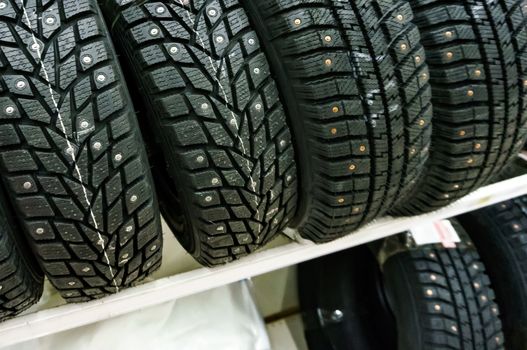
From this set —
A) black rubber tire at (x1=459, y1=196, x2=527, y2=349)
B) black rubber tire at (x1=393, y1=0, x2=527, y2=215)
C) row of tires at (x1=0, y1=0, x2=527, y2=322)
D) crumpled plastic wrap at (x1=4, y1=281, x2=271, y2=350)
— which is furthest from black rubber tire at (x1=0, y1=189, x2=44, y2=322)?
black rubber tire at (x1=459, y1=196, x2=527, y2=349)

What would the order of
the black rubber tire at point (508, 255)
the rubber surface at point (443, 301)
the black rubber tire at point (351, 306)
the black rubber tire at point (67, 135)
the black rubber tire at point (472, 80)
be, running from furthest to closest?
the black rubber tire at point (351, 306)
the black rubber tire at point (508, 255)
the rubber surface at point (443, 301)
the black rubber tire at point (472, 80)
the black rubber tire at point (67, 135)

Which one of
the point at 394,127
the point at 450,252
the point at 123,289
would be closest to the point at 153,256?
the point at 123,289

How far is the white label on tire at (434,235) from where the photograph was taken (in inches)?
44.7

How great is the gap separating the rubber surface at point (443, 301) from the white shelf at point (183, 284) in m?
0.15

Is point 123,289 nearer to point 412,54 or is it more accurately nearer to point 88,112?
point 88,112

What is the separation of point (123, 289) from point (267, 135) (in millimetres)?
348

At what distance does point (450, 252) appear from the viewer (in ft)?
3.68

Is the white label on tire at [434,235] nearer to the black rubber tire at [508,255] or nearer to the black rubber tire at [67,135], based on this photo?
the black rubber tire at [508,255]

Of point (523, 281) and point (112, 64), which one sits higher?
point (112, 64)

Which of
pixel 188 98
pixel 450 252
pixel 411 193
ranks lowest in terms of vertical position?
pixel 450 252

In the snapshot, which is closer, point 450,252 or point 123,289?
point 123,289

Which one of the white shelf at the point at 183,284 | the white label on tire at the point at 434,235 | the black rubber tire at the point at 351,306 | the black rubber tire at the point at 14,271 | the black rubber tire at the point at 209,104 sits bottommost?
the black rubber tire at the point at 351,306

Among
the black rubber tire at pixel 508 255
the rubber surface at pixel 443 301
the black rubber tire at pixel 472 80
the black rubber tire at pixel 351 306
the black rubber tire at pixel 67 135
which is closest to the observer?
the black rubber tire at pixel 67 135

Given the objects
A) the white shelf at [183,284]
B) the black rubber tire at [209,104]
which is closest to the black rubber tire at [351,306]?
the white shelf at [183,284]
